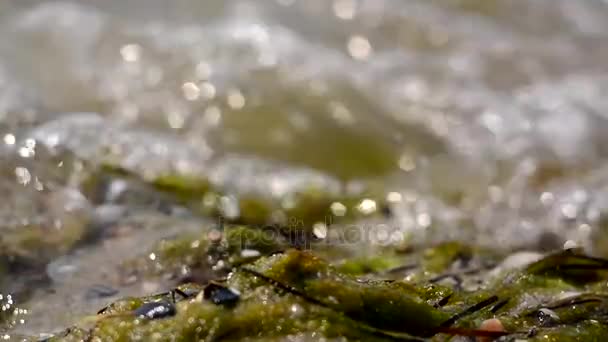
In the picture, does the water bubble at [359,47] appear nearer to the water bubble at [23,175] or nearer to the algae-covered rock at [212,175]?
the algae-covered rock at [212,175]

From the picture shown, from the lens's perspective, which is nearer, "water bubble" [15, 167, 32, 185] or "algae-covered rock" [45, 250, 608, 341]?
"algae-covered rock" [45, 250, 608, 341]

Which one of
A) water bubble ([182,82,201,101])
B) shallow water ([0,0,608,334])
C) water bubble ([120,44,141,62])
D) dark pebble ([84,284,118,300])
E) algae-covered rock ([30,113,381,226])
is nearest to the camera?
dark pebble ([84,284,118,300])

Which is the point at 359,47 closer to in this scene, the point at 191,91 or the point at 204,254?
the point at 191,91

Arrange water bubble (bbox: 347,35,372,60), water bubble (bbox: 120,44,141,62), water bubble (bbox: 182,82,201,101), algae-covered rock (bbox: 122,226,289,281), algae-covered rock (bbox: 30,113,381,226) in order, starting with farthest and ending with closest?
water bubble (bbox: 347,35,372,60)
water bubble (bbox: 120,44,141,62)
water bubble (bbox: 182,82,201,101)
algae-covered rock (bbox: 30,113,381,226)
algae-covered rock (bbox: 122,226,289,281)

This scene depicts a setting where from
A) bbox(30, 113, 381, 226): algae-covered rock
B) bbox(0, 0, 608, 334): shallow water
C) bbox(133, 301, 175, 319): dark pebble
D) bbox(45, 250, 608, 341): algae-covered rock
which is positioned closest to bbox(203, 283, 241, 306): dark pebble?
bbox(45, 250, 608, 341): algae-covered rock

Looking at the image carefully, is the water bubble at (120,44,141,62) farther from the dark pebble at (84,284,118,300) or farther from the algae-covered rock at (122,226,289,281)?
the dark pebble at (84,284,118,300)

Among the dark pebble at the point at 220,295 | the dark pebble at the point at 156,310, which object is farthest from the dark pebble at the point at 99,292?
the dark pebble at the point at 220,295

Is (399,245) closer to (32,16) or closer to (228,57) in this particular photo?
(228,57)

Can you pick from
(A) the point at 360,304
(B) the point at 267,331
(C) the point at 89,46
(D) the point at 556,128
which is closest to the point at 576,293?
(A) the point at 360,304

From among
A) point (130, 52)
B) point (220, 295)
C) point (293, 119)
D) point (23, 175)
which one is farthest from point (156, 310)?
point (130, 52)
